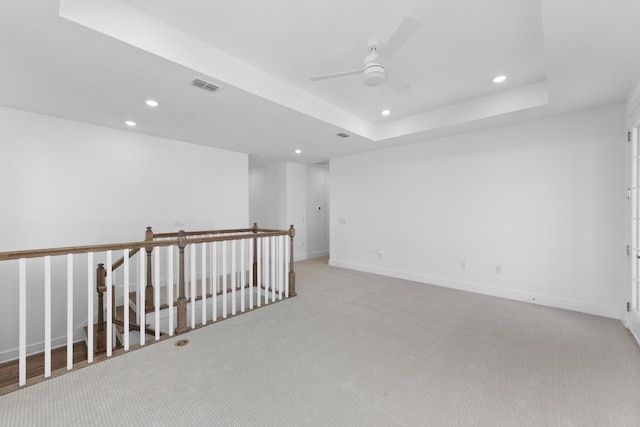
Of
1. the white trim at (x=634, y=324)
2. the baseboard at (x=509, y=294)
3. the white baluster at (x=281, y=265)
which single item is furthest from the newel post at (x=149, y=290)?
the white trim at (x=634, y=324)

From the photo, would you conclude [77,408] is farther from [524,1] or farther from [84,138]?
[524,1]

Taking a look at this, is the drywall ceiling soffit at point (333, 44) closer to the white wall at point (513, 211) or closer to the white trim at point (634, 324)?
the white wall at point (513, 211)

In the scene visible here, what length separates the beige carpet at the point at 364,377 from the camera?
1.68m

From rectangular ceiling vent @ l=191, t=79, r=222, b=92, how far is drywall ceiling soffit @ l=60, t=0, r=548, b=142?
18 centimetres

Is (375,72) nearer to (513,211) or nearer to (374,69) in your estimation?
(374,69)

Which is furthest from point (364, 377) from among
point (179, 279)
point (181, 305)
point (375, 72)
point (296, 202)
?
point (296, 202)

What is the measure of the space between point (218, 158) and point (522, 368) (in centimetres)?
572

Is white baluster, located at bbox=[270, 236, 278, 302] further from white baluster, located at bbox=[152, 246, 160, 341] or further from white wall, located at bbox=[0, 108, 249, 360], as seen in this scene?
white wall, located at bbox=[0, 108, 249, 360]

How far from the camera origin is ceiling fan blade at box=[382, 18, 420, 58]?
1.79 metres

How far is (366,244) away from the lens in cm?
580

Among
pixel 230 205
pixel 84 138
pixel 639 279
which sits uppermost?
pixel 84 138

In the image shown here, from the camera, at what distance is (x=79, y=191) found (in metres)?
3.96

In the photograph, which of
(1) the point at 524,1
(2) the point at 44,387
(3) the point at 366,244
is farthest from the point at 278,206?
(1) the point at 524,1

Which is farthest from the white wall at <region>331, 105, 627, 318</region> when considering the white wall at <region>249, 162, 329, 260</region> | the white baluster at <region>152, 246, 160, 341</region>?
the white baluster at <region>152, 246, 160, 341</region>
